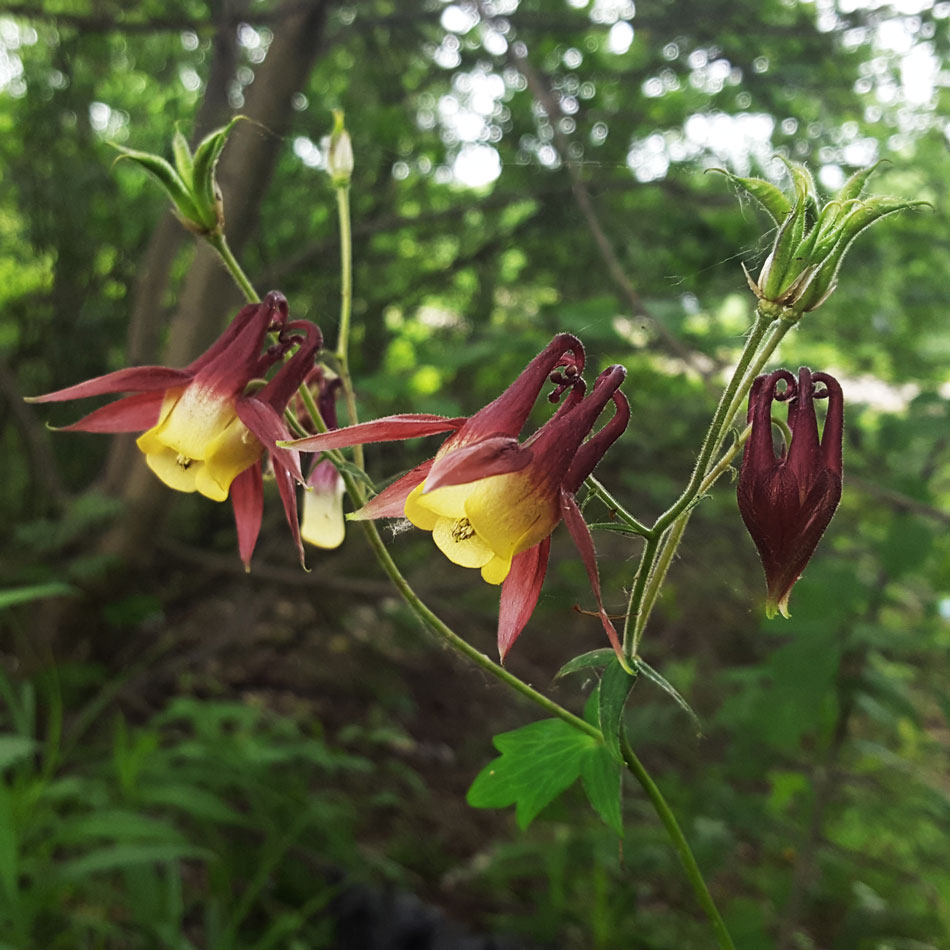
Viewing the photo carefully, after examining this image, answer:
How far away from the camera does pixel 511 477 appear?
0.63m

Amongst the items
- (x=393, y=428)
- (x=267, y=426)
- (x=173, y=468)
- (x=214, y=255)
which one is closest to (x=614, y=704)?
(x=393, y=428)

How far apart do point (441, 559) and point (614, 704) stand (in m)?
2.30

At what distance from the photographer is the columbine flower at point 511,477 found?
623 millimetres

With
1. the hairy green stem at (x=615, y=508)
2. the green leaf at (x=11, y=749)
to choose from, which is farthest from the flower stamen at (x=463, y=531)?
the green leaf at (x=11, y=749)

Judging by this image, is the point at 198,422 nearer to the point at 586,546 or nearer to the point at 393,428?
the point at 393,428

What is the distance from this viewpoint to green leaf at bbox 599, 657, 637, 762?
24.2 inches

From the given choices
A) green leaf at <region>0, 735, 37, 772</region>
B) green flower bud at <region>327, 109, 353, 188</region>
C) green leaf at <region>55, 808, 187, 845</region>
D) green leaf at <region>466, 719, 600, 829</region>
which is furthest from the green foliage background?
green leaf at <region>466, 719, 600, 829</region>

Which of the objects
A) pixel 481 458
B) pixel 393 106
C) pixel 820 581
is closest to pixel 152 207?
pixel 393 106

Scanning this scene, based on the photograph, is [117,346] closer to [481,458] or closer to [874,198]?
[481,458]

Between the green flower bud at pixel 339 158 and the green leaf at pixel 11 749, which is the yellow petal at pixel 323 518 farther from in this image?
the green leaf at pixel 11 749

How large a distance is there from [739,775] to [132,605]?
182 centimetres

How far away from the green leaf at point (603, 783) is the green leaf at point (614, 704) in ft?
0.26

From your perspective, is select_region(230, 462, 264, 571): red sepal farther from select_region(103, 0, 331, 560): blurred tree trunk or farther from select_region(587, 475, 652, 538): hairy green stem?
select_region(103, 0, 331, 560): blurred tree trunk

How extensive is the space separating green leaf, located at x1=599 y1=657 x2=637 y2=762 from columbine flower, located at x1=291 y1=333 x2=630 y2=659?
6 cm
